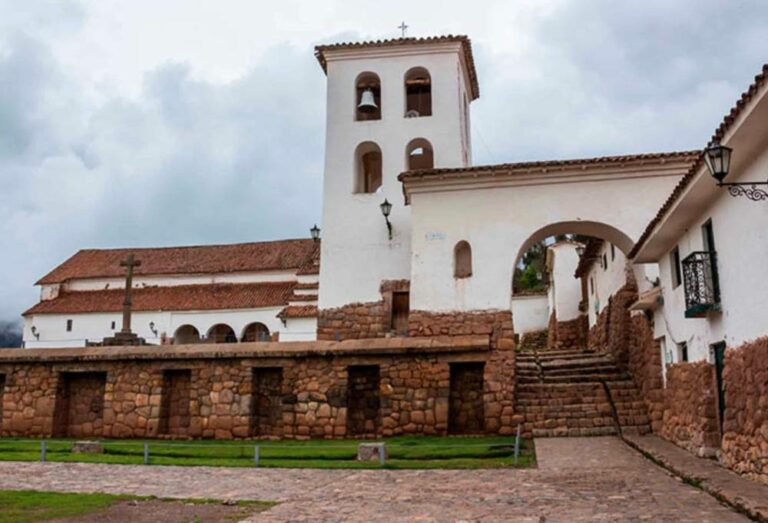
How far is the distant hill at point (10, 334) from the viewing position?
5209 cm

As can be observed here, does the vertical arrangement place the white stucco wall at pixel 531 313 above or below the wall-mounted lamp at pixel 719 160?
above

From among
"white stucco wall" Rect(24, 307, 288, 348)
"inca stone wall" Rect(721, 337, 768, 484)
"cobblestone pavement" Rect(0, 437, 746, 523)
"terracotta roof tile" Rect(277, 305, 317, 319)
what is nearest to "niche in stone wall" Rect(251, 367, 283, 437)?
"cobblestone pavement" Rect(0, 437, 746, 523)

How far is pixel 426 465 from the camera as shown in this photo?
10711 mm

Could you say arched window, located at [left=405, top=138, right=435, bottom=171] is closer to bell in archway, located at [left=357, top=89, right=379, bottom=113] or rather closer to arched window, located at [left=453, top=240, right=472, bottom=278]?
bell in archway, located at [left=357, top=89, right=379, bottom=113]

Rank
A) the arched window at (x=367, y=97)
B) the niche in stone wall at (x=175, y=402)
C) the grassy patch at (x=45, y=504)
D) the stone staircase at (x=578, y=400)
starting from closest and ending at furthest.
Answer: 1. the grassy patch at (x=45, y=504)
2. the stone staircase at (x=578, y=400)
3. the niche in stone wall at (x=175, y=402)
4. the arched window at (x=367, y=97)

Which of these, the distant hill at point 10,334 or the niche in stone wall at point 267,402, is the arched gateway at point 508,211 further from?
the distant hill at point 10,334

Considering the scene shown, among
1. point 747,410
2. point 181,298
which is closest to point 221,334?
point 181,298

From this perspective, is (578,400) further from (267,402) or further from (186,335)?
(186,335)

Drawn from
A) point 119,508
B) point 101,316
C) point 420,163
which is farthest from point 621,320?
point 101,316

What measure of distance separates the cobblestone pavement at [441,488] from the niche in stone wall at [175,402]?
3954mm

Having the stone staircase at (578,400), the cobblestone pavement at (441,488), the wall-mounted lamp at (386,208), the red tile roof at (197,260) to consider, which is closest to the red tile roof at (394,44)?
the wall-mounted lamp at (386,208)

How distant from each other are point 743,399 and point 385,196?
41.2 feet

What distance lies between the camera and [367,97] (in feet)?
67.3

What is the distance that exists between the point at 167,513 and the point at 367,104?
14917 millimetres
